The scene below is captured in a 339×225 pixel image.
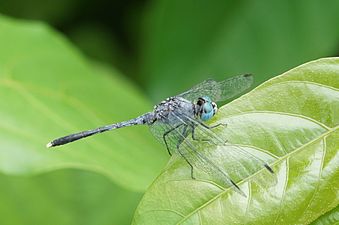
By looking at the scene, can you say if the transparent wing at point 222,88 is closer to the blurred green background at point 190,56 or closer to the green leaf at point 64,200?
the blurred green background at point 190,56

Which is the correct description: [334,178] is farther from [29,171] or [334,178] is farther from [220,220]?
[29,171]

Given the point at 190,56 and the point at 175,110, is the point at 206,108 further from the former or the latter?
the point at 190,56

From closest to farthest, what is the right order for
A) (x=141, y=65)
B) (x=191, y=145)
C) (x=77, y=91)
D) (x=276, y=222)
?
(x=276, y=222) → (x=191, y=145) → (x=77, y=91) → (x=141, y=65)

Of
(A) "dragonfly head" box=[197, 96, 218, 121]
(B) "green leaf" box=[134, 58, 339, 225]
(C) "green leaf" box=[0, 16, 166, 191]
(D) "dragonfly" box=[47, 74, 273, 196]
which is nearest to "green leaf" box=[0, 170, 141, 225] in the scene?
(C) "green leaf" box=[0, 16, 166, 191]

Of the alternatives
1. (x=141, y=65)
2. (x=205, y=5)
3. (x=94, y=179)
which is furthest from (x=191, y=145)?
(x=141, y=65)

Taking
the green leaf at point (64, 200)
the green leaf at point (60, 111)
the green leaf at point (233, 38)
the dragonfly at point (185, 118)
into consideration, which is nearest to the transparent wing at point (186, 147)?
the dragonfly at point (185, 118)
